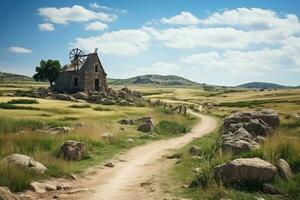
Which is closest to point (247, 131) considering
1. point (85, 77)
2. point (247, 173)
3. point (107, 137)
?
point (107, 137)

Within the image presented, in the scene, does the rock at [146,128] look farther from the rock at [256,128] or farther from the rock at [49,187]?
the rock at [49,187]

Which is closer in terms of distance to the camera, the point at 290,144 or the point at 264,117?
the point at 290,144

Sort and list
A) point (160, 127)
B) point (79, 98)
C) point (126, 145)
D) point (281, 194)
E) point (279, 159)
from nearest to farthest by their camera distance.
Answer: point (281, 194) < point (279, 159) < point (126, 145) < point (160, 127) < point (79, 98)

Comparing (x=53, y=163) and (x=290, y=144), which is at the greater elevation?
(x=290, y=144)

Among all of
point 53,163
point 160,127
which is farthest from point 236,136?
point 160,127

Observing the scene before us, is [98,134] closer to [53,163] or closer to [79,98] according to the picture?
[53,163]

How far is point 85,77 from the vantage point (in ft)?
283

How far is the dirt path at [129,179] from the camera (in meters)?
14.6

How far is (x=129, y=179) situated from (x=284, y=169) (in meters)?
6.23

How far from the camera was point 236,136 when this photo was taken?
21.9 meters

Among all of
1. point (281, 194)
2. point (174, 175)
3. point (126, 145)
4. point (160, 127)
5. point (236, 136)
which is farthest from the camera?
point (160, 127)

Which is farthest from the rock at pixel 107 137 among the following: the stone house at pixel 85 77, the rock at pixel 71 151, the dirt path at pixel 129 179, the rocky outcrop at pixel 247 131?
the stone house at pixel 85 77

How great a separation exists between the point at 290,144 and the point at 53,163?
1002cm

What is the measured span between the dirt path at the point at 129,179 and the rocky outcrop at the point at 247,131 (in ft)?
11.1
